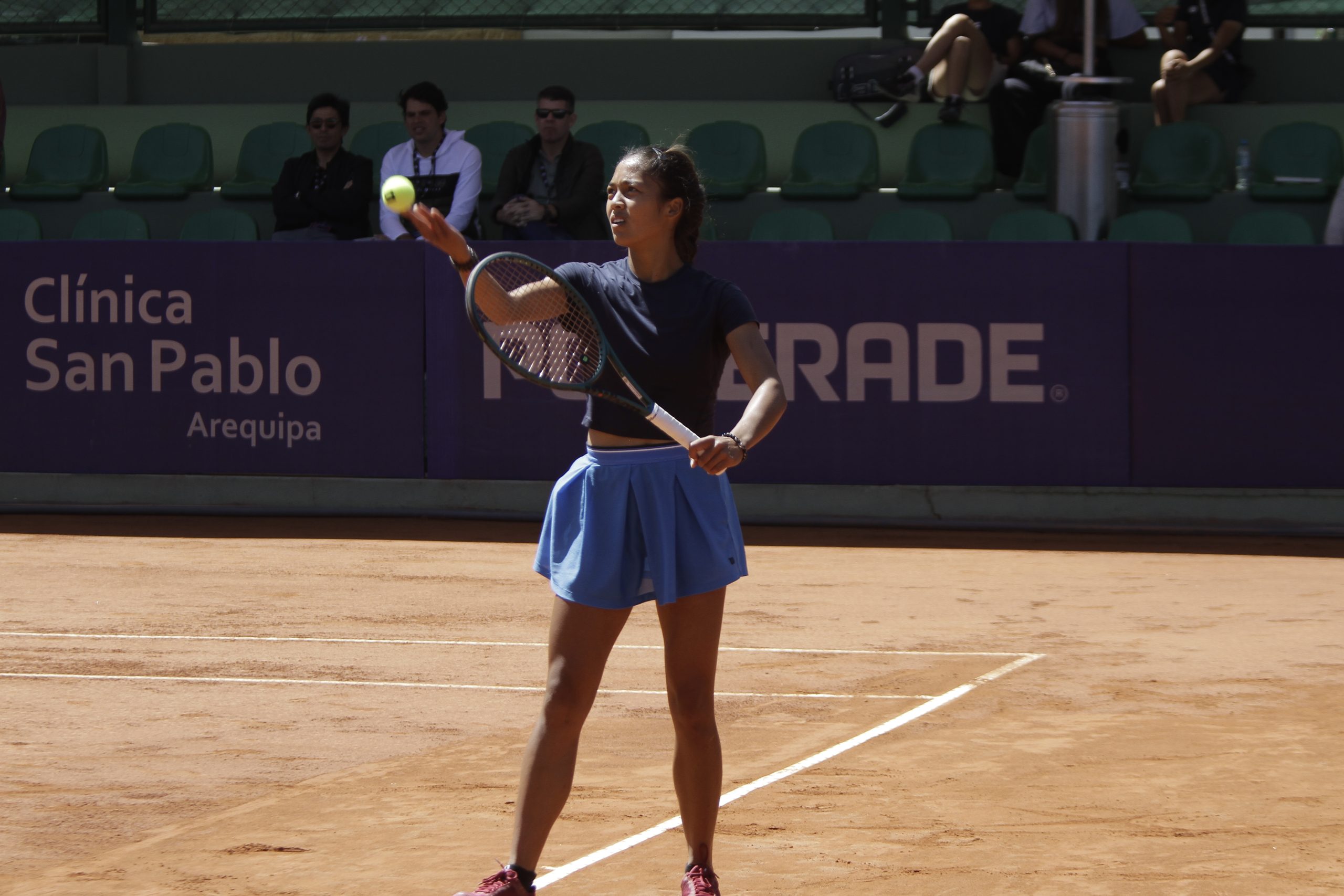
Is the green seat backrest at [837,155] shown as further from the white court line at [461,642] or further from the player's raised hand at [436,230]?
the player's raised hand at [436,230]

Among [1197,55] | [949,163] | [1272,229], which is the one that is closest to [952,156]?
[949,163]

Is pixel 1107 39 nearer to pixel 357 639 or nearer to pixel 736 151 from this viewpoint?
pixel 736 151

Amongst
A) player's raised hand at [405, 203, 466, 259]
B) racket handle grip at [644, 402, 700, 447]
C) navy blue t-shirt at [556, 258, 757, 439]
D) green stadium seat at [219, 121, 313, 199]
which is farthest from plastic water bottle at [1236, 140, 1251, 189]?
player's raised hand at [405, 203, 466, 259]

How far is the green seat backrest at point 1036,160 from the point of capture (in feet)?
44.0

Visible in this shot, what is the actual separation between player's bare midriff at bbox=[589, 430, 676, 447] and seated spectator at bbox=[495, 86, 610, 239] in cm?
817

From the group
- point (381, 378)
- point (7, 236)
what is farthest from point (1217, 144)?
point (7, 236)

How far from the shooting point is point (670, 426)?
12.6ft

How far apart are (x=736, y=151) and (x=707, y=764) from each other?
10.5 metres

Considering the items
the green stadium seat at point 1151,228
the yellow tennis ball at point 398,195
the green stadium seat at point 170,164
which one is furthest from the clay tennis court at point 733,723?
the green stadium seat at point 170,164

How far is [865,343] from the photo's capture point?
36.7ft

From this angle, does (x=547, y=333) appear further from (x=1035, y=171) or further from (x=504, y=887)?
(x=1035, y=171)

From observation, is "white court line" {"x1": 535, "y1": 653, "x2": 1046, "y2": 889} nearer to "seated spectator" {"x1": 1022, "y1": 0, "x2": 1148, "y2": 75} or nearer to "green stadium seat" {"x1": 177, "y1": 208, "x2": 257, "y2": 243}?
"seated spectator" {"x1": 1022, "y1": 0, "x2": 1148, "y2": 75}

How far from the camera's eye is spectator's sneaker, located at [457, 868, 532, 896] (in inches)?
149

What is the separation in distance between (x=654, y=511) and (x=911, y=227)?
359 inches
